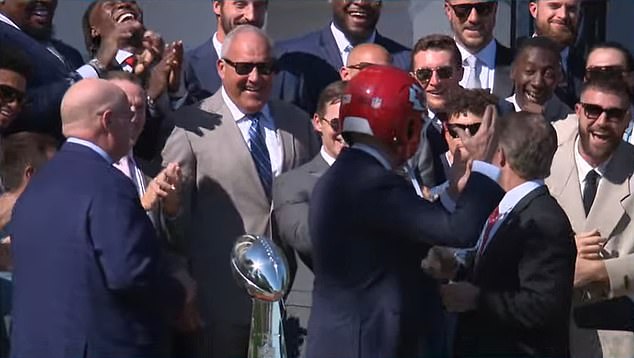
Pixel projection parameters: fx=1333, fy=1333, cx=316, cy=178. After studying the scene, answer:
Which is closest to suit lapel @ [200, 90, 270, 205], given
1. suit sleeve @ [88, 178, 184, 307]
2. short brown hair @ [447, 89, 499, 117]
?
short brown hair @ [447, 89, 499, 117]

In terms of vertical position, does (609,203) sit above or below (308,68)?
below

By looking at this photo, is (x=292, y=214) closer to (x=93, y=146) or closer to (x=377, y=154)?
(x=377, y=154)

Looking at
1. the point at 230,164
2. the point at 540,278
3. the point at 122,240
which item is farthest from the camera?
the point at 230,164

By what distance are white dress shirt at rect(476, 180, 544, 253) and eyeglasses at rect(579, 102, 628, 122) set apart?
2.48 ft

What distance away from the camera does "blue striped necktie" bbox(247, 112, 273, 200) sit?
4.80 m

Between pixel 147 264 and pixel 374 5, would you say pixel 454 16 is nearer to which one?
pixel 374 5

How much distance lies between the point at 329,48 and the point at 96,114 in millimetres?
1839

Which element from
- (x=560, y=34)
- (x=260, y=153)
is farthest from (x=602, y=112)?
(x=260, y=153)

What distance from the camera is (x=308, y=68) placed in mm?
5363

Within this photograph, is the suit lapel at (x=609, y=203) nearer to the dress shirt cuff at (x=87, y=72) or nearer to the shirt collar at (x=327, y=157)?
the shirt collar at (x=327, y=157)

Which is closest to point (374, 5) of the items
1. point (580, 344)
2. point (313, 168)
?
point (313, 168)

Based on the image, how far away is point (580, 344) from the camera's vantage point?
4789 millimetres

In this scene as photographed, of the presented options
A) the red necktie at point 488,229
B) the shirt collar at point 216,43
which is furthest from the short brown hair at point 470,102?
the shirt collar at point 216,43

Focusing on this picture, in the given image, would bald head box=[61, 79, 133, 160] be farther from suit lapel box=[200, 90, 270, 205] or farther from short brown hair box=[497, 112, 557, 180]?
short brown hair box=[497, 112, 557, 180]
